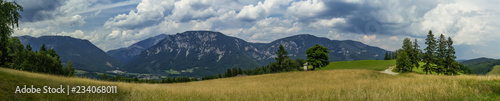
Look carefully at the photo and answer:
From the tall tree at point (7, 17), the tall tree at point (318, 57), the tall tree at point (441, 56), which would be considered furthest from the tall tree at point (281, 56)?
the tall tree at point (7, 17)

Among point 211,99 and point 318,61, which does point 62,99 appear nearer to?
point 211,99

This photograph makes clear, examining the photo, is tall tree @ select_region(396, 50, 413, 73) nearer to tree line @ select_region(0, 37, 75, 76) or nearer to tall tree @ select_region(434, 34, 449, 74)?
tall tree @ select_region(434, 34, 449, 74)

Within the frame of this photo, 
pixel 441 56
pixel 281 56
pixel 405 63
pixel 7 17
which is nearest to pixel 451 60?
pixel 441 56

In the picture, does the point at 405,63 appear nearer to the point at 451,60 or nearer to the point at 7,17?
the point at 451,60

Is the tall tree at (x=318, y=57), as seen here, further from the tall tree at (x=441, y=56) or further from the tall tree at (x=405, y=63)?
the tall tree at (x=441, y=56)

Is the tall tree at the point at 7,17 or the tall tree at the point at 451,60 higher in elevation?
the tall tree at the point at 7,17

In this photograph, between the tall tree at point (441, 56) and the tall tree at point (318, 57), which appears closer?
the tall tree at point (441, 56)

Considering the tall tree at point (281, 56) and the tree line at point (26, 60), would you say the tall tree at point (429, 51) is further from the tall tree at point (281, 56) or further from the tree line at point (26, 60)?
A: the tree line at point (26, 60)

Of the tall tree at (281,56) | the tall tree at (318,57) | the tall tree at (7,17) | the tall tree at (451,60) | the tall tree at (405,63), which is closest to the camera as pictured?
the tall tree at (7,17)

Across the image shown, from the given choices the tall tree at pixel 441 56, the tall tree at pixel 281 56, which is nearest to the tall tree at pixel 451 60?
the tall tree at pixel 441 56

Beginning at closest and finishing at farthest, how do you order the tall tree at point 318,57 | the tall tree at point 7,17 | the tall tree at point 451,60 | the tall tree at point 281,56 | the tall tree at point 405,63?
the tall tree at point 7,17 < the tall tree at point 451,60 < the tall tree at point 405,63 < the tall tree at point 318,57 < the tall tree at point 281,56

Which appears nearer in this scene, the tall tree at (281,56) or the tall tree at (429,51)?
the tall tree at (429,51)

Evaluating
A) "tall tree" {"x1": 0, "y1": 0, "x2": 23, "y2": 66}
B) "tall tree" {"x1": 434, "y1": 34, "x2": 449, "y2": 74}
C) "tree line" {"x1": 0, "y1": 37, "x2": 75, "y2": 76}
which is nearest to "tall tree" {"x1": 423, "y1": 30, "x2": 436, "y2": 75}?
"tall tree" {"x1": 434, "y1": 34, "x2": 449, "y2": 74}

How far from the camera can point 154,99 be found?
998cm
